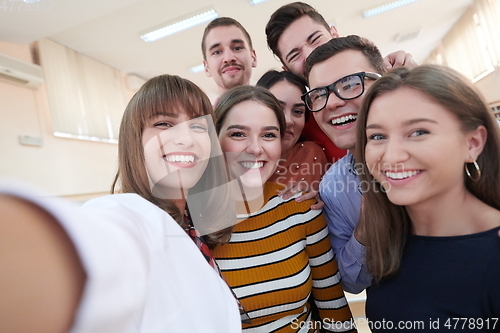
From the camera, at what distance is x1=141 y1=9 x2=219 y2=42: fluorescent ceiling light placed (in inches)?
168

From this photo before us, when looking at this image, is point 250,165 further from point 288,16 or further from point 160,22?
point 160,22

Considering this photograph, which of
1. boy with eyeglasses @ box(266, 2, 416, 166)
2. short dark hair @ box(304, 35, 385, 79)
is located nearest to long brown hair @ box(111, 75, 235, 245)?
short dark hair @ box(304, 35, 385, 79)

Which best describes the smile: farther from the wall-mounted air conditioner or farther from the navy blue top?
the wall-mounted air conditioner

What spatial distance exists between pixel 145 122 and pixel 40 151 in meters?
3.48

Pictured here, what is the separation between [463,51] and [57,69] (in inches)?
287

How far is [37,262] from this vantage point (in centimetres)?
24

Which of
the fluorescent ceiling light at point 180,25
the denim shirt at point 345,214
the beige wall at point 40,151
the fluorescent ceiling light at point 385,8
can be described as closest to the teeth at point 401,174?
the denim shirt at point 345,214

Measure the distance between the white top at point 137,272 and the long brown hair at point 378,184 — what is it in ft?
2.07

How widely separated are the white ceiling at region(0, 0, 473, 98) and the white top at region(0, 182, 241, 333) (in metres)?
2.59

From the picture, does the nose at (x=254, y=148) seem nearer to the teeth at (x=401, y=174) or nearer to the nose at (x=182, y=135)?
the nose at (x=182, y=135)

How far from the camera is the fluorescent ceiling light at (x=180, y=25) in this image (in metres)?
4.26

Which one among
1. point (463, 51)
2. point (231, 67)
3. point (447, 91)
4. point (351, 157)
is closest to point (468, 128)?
point (447, 91)

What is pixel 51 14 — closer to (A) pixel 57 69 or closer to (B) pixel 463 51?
(A) pixel 57 69

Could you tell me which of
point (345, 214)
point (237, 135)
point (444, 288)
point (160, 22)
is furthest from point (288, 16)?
point (160, 22)
